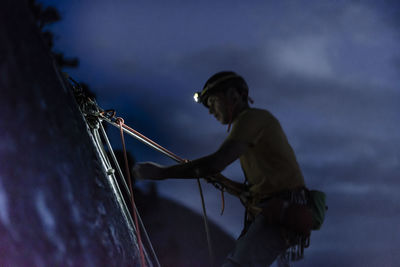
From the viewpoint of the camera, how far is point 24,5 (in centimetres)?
179

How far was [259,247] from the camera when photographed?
2.13m

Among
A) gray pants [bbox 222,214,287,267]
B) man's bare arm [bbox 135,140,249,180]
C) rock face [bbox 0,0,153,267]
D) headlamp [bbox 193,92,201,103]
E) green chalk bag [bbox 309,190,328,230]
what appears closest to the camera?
rock face [bbox 0,0,153,267]

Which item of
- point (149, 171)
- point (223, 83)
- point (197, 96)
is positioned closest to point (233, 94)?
point (223, 83)

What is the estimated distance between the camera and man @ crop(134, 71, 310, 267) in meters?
2.04

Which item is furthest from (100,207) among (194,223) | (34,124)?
(194,223)

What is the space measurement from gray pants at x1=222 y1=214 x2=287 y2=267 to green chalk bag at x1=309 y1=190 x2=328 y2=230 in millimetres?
253

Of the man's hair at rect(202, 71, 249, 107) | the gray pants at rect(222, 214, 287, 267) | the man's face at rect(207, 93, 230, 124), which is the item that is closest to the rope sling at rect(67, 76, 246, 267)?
the gray pants at rect(222, 214, 287, 267)

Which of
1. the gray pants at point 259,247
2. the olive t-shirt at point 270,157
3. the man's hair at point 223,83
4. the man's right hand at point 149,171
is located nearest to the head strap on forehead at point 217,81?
the man's hair at point 223,83

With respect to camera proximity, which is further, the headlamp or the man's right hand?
the headlamp

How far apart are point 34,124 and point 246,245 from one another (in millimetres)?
1277

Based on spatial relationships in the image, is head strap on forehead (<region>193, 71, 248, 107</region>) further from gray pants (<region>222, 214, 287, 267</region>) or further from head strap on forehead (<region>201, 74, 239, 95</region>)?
gray pants (<region>222, 214, 287, 267</region>)

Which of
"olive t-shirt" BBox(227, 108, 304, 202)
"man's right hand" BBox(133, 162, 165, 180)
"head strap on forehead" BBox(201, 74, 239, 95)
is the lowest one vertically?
"man's right hand" BBox(133, 162, 165, 180)

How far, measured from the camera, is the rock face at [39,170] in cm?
149

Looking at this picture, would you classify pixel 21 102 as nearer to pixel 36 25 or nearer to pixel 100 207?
pixel 36 25
